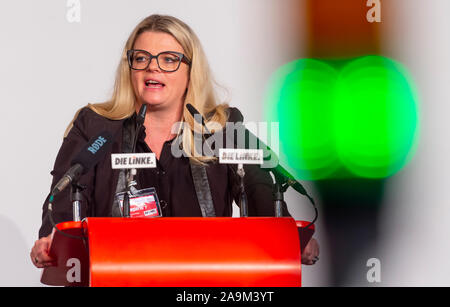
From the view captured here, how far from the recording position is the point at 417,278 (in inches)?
132

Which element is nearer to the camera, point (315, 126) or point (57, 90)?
point (57, 90)

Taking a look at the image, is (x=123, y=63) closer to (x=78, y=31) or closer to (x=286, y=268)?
(x=78, y=31)

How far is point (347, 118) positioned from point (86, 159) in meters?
1.86

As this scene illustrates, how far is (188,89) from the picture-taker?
271cm

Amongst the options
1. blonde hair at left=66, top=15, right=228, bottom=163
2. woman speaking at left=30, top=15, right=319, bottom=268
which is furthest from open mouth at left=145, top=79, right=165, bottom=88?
blonde hair at left=66, top=15, right=228, bottom=163

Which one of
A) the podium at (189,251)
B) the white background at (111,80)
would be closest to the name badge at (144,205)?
the podium at (189,251)

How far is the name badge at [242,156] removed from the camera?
76.9 inches

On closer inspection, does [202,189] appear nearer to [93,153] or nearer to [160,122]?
[160,122]

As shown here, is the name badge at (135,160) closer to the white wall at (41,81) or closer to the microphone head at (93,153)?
the microphone head at (93,153)
